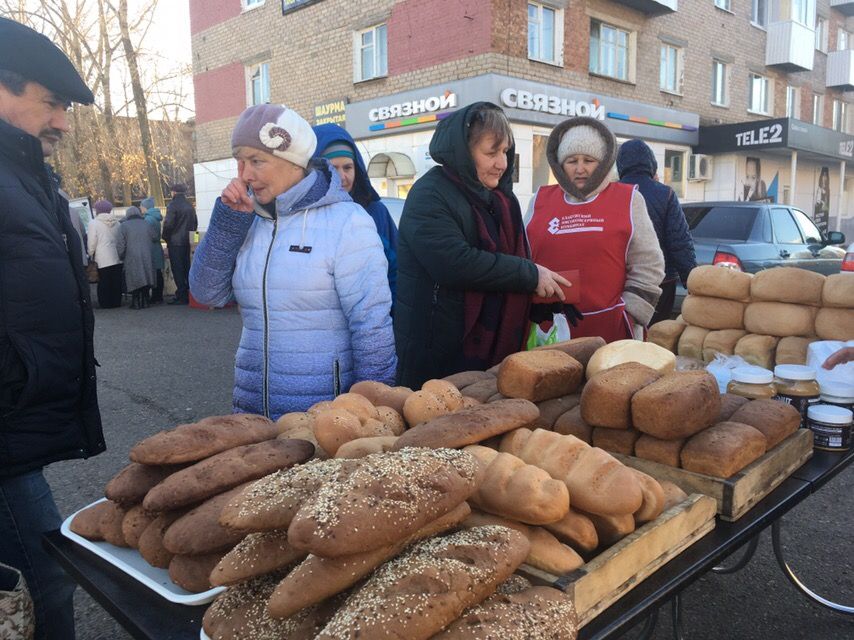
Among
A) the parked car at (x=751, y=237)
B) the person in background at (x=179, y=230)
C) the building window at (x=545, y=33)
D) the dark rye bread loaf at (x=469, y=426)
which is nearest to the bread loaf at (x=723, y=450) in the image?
the dark rye bread loaf at (x=469, y=426)

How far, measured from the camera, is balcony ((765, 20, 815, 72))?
2053 centimetres

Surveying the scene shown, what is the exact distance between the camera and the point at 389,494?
3.51 ft

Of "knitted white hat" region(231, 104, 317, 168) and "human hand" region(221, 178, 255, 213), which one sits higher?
"knitted white hat" region(231, 104, 317, 168)

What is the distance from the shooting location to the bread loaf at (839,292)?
265 centimetres

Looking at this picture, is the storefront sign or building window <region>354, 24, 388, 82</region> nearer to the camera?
building window <region>354, 24, 388, 82</region>

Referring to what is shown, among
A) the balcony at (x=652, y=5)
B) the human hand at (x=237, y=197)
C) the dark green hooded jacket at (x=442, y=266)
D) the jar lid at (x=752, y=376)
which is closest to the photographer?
the jar lid at (x=752, y=376)

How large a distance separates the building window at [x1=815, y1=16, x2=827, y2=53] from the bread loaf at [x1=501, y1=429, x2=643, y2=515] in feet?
95.7

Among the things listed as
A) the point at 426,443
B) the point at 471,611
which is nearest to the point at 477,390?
the point at 426,443

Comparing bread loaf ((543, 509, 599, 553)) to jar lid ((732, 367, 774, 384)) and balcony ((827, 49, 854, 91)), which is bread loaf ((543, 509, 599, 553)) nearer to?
jar lid ((732, 367, 774, 384))

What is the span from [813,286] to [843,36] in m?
30.1

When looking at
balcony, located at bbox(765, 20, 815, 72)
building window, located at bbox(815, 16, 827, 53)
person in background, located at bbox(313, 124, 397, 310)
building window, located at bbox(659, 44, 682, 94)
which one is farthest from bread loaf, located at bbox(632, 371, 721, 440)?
building window, located at bbox(815, 16, 827, 53)

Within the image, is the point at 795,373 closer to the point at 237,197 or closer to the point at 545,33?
the point at 237,197

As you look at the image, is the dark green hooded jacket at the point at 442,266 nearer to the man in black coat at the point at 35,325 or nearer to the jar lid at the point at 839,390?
the jar lid at the point at 839,390

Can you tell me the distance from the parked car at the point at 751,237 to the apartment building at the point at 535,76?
5.68 metres
